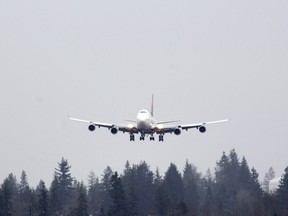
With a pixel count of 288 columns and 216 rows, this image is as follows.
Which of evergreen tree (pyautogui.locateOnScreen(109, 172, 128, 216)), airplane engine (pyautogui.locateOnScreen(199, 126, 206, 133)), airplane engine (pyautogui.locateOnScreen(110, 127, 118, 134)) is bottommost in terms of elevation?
evergreen tree (pyautogui.locateOnScreen(109, 172, 128, 216))

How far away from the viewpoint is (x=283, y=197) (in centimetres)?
19962

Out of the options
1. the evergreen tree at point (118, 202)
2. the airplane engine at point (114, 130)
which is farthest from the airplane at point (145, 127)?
the evergreen tree at point (118, 202)

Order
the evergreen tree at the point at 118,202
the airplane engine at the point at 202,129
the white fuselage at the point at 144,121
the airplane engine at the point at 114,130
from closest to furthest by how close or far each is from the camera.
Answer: the white fuselage at the point at 144,121, the airplane engine at the point at 114,130, the airplane engine at the point at 202,129, the evergreen tree at the point at 118,202

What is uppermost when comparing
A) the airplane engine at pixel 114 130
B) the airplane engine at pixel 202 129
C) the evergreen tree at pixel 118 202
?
the airplane engine at pixel 202 129

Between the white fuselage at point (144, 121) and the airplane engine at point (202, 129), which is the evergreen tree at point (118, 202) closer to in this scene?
the airplane engine at point (202, 129)

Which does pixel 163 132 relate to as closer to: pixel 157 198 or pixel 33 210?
pixel 157 198

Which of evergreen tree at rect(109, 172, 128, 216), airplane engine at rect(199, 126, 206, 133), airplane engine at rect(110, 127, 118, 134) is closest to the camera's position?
airplane engine at rect(110, 127, 118, 134)

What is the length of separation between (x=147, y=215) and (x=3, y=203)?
3432cm

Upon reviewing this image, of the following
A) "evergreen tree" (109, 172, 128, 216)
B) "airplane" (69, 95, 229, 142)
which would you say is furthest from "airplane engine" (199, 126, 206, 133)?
"evergreen tree" (109, 172, 128, 216)

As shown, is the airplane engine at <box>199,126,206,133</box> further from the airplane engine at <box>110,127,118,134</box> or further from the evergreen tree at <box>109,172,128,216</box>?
the evergreen tree at <box>109,172,128,216</box>

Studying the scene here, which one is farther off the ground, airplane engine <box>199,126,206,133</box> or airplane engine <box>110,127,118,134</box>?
airplane engine <box>199,126,206,133</box>

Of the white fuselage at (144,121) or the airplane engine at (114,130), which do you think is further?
the airplane engine at (114,130)

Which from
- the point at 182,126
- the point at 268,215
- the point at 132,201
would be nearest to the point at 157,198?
the point at 132,201

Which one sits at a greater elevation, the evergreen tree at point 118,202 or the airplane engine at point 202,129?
the airplane engine at point 202,129
